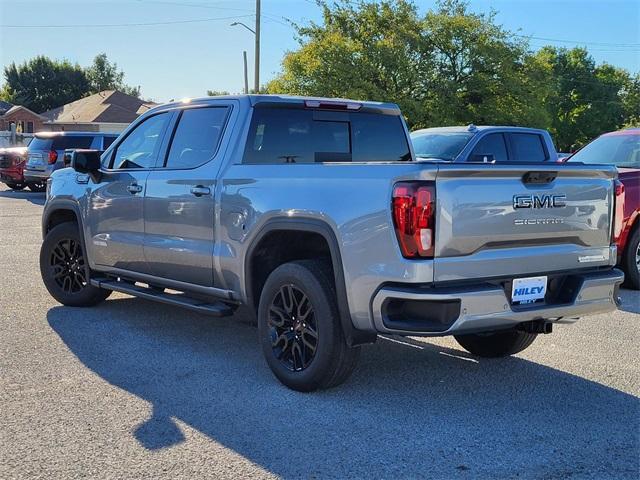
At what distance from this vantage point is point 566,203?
4.59 m

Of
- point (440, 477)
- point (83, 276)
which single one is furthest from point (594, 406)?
point (83, 276)

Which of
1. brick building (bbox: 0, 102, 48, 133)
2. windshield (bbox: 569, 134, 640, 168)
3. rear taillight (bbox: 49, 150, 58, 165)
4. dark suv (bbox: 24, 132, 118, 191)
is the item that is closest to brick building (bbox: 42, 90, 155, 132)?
brick building (bbox: 0, 102, 48, 133)

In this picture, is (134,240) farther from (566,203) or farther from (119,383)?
(566,203)

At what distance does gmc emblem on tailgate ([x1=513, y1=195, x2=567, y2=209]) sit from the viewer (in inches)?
170

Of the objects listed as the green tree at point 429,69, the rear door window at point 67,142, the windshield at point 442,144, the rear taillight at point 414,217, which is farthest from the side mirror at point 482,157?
the green tree at point 429,69

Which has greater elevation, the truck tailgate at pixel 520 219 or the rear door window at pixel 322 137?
the rear door window at pixel 322 137

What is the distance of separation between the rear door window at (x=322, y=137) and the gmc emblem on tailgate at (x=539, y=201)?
6.13ft

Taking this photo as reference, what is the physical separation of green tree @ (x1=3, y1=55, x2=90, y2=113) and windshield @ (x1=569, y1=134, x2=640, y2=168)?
280 ft

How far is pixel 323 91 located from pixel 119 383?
27590 mm

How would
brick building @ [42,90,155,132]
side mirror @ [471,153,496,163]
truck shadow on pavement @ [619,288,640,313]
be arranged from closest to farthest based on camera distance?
truck shadow on pavement @ [619,288,640,313] < side mirror @ [471,153,496,163] < brick building @ [42,90,155,132]

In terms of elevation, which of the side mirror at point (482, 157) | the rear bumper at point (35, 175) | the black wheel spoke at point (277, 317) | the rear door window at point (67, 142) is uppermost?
the rear door window at point (67, 142)

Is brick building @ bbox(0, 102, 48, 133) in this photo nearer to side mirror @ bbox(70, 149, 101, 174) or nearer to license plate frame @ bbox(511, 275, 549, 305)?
side mirror @ bbox(70, 149, 101, 174)

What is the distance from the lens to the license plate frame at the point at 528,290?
4379mm

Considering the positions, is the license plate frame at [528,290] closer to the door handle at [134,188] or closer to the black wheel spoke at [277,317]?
the black wheel spoke at [277,317]
